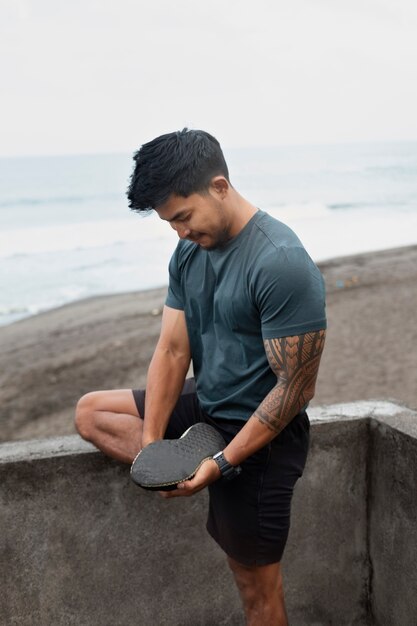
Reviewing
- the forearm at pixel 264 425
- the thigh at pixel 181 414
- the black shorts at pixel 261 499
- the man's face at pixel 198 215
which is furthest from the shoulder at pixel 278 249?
the thigh at pixel 181 414

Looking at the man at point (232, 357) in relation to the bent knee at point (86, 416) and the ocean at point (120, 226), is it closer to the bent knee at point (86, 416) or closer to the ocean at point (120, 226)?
the bent knee at point (86, 416)

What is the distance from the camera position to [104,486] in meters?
2.67

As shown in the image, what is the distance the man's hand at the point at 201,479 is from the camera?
88.3 inches

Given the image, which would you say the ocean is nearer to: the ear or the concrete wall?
the ear

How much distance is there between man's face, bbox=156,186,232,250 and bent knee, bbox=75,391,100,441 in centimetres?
71

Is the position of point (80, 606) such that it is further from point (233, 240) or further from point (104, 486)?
point (233, 240)

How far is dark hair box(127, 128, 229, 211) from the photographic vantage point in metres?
2.20

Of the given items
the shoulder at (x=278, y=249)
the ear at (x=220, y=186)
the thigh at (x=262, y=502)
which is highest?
the ear at (x=220, y=186)

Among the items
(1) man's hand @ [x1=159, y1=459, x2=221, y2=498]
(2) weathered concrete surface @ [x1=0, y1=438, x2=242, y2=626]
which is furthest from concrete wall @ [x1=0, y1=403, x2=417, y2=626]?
(1) man's hand @ [x1=159, y1=459, x2=221, y2=498]

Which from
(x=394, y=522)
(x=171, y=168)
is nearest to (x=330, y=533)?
(x=394, y=522)

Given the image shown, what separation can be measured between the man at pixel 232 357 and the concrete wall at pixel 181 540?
0.25 m

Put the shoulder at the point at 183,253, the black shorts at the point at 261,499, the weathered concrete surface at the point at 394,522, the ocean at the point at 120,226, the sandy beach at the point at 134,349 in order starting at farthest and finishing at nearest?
the ocean at the point at 120,226 → the sandy beach at the point at 134,349 → the weathered concrete surface at the point at 394,522 → the shoulder at the point at 183,253 → the black shorts at the point at 261,499

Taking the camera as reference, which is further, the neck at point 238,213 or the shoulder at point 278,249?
the neck at point 238,213

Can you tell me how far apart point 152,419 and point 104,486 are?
34 centimetres
